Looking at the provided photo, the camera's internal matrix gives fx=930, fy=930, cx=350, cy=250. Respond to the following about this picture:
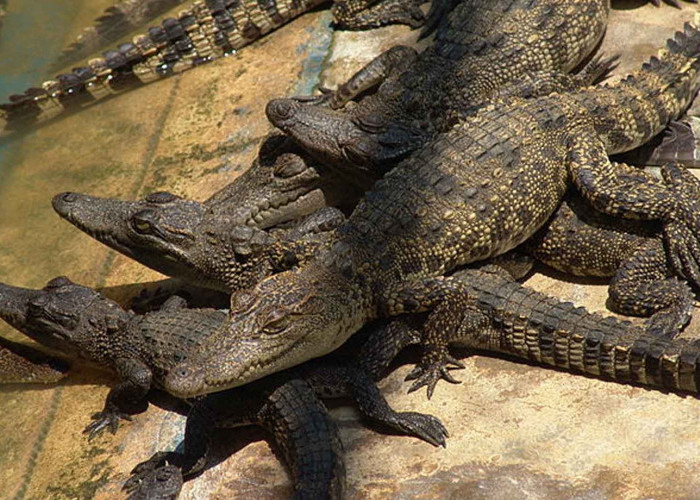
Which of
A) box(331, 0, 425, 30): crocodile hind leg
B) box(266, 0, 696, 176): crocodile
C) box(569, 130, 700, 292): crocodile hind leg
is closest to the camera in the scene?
box(569, 130, 700, 292): crocodile hind leg

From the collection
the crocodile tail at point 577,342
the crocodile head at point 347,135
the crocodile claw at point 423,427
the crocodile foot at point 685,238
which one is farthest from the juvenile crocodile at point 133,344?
the crocodile foot at point 685,238

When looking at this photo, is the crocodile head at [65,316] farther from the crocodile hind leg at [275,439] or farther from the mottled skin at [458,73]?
the mottled skin at [458,73]

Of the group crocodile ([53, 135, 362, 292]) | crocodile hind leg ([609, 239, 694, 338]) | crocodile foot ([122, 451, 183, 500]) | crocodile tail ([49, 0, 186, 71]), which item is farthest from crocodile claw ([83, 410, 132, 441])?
crocodile tail ([49, 0, 186, 71])

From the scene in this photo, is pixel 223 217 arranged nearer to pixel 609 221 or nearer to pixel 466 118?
pixel 466 118

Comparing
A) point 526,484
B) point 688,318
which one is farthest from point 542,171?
point 526,484

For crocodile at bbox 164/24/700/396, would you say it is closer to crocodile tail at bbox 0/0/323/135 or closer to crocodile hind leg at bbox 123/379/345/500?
crocodile hind leg at bbox 123/379/345/500

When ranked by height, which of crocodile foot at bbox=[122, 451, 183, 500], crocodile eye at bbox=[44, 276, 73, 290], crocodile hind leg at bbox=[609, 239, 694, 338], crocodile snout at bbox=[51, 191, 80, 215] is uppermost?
→ crocodile snout at bbox=[51, 191, 80, 215]
